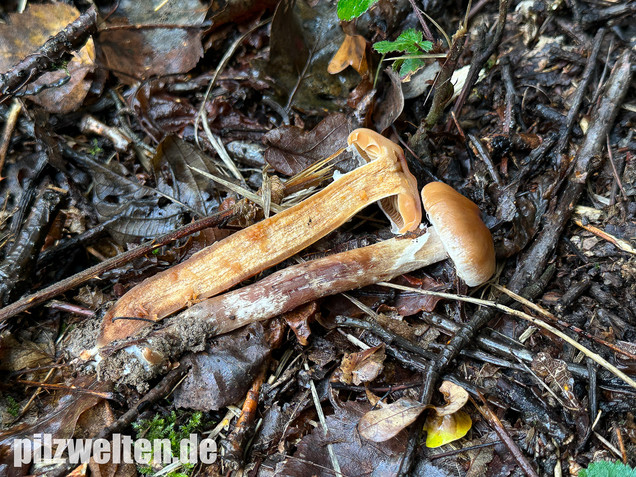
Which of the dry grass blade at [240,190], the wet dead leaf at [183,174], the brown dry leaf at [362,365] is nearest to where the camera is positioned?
the brown dry leaf at [362,365]

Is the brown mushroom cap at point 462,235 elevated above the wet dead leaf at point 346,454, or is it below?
above

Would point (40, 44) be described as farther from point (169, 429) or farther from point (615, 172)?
point (615, 172)

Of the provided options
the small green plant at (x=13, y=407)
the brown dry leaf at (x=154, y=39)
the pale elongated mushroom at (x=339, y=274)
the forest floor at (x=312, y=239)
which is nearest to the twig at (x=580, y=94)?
the forest floor at (x=312, y=239)

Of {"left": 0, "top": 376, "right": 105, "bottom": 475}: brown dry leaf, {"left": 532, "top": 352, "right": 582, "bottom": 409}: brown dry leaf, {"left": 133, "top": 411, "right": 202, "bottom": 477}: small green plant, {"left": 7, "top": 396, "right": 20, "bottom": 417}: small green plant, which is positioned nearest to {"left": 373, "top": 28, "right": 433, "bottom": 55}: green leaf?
{"left": 532, "top": 352, "right": 582, "bottom": 409}: brown dry leaf

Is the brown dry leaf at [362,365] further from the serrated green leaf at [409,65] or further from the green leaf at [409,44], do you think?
the green leaf at [409,44]

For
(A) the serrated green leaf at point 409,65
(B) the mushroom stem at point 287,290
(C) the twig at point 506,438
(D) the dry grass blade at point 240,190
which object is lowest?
(C) the twig at point 506,438

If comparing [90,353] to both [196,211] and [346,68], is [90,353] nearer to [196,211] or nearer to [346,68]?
[196,211]

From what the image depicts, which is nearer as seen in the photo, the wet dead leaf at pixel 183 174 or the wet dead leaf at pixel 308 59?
the wet dead leaf at pixel 183 174

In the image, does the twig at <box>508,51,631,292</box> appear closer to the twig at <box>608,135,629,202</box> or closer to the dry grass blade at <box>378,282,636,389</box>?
the twig at <box>608,135,629,202</box>
